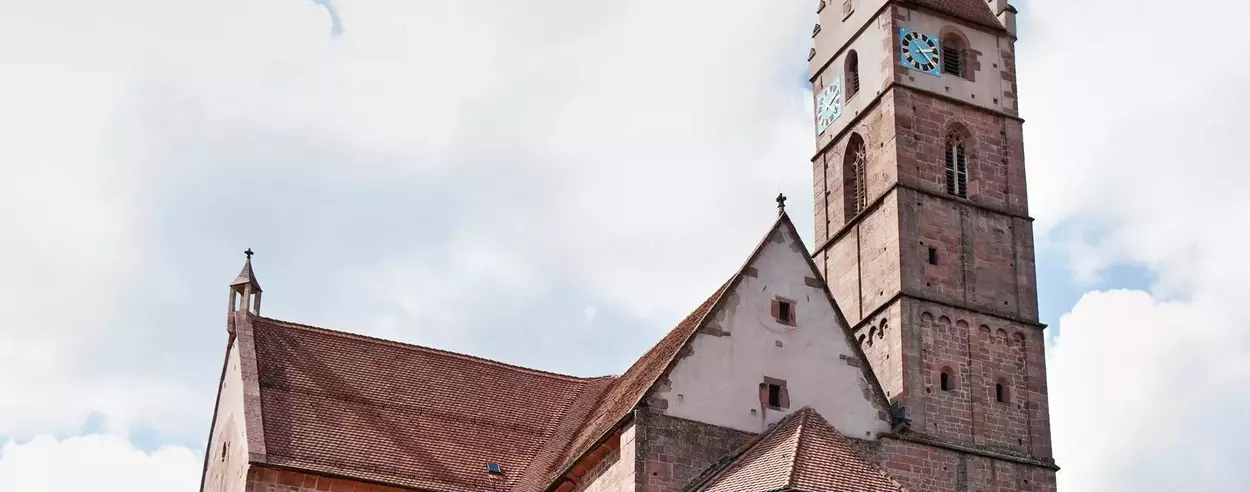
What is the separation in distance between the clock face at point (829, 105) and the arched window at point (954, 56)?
8.08 feet

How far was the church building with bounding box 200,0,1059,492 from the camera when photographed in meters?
27.3

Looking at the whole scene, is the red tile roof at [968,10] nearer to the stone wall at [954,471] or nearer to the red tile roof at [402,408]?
the stone wall at [954,471]

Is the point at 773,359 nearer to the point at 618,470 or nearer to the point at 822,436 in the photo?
the point at 822,436

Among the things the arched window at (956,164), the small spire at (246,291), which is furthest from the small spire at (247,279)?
the arched window at (956,164)

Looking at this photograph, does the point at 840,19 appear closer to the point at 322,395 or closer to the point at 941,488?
the point at 941,488

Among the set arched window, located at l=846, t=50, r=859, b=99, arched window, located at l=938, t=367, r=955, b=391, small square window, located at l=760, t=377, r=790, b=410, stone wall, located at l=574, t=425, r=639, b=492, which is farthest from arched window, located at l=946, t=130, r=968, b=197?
stone wall, located at l=574, t=425, r=639, b=492

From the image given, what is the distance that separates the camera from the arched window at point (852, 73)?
38.1 m

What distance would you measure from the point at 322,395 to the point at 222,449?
218 cm

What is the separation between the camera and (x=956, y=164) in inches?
1421

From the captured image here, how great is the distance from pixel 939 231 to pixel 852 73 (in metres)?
5.17

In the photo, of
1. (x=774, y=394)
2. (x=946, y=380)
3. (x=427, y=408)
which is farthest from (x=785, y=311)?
(x=427, y=408)

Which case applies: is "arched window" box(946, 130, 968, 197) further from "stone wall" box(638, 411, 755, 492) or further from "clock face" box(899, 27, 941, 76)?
"stone wall" box(638, 411, 755, 492)

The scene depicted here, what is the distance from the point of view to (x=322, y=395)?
31453 mm

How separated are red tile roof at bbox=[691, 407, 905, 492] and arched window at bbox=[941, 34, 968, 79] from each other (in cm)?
1257
